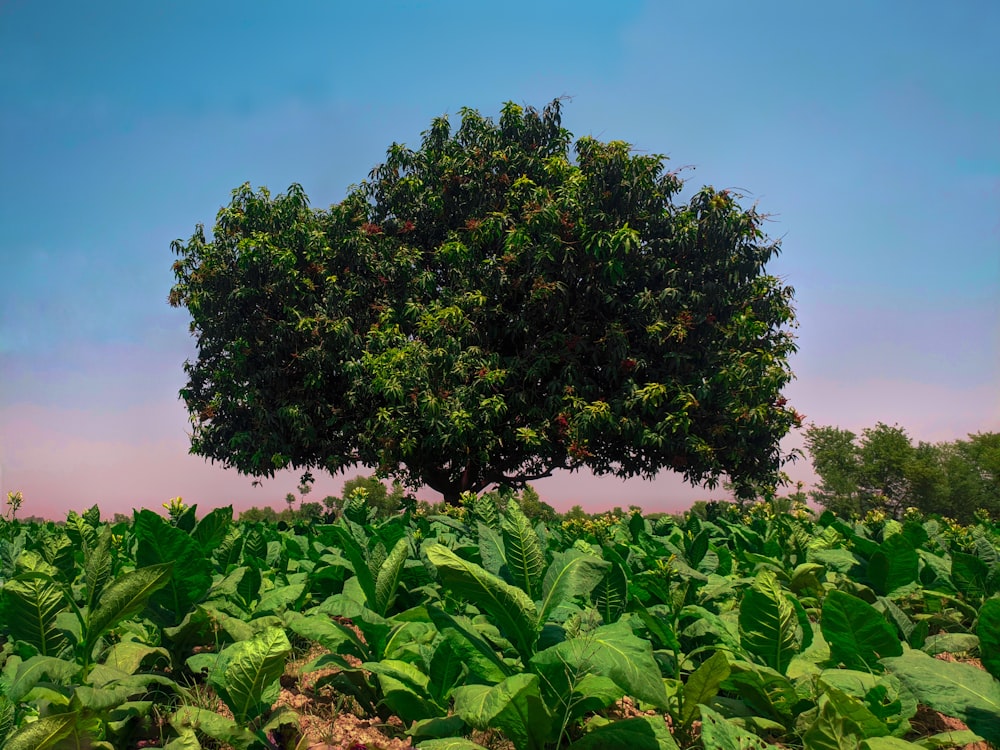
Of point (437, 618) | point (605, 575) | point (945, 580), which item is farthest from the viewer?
point (945, 580)

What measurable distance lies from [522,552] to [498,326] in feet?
51.1

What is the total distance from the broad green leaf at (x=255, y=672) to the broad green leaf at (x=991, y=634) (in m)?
2.10

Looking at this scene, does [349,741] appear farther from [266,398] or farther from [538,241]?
[266,398]

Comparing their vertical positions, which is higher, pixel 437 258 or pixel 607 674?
pixel 437 258

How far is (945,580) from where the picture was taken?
3.67 metres

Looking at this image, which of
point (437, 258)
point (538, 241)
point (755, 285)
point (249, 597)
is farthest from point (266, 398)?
point (249, 597)

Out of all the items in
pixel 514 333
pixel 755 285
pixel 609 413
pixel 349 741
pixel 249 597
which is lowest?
pixel 349 741

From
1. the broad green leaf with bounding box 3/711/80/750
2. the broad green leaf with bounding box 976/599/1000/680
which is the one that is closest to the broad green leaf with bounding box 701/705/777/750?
the broad green leaf with bounding box 976/599/1000/680

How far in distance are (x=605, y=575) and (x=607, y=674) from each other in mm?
833

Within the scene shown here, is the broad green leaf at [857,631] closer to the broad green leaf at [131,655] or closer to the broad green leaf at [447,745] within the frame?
the broad green leaf at [447,745]

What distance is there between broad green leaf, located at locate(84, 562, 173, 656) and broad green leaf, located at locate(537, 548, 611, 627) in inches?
50.9

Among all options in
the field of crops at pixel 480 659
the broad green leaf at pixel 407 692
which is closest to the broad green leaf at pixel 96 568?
the field of crops at pixel 480 659

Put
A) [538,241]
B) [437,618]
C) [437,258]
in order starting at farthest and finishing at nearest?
[437,258]
[538,241]
[437,618]

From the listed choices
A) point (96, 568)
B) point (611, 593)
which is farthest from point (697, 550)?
point (96, 568)
